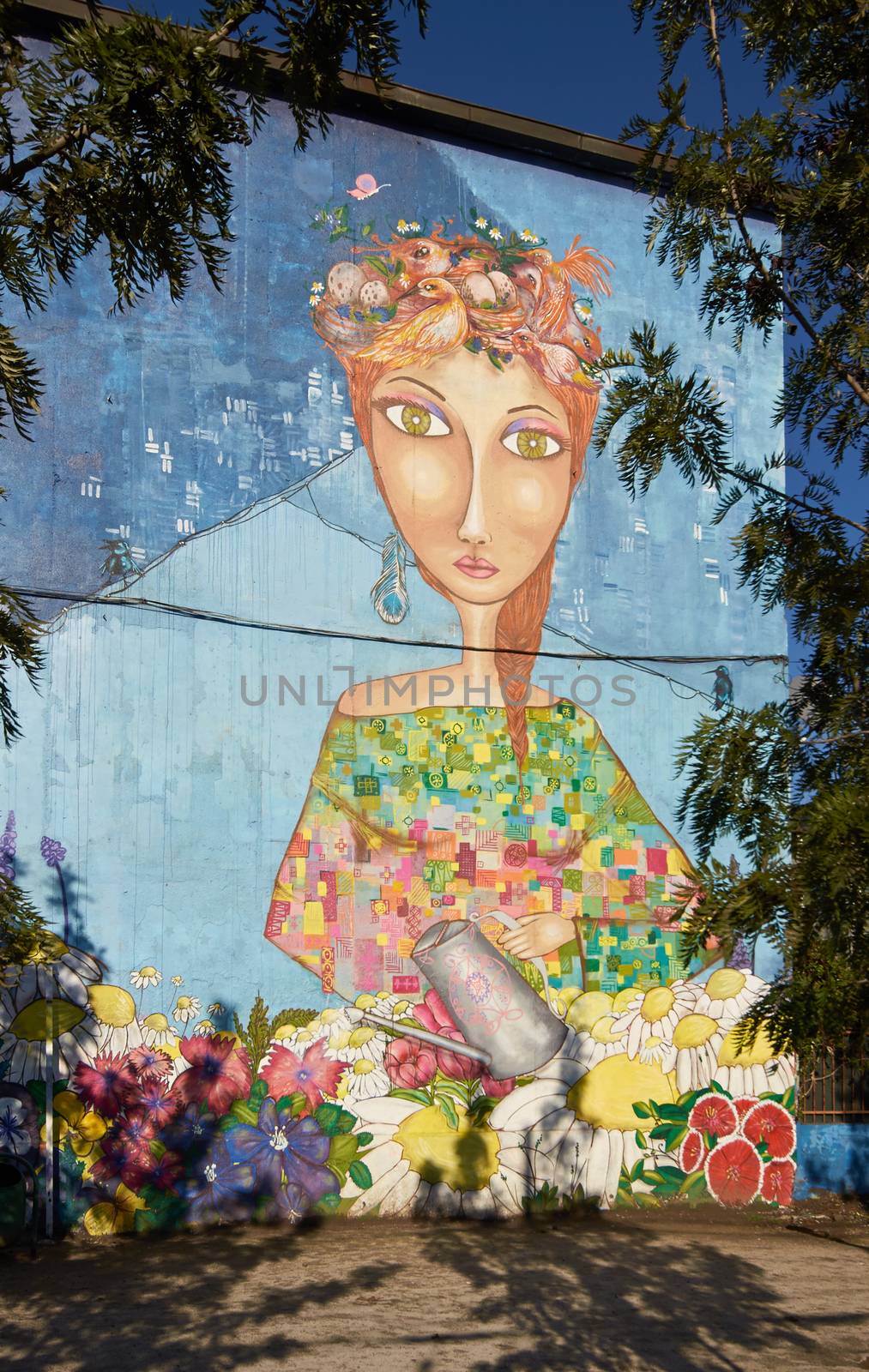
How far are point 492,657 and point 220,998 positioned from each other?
3173 mm

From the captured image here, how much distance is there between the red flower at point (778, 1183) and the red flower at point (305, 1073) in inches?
136

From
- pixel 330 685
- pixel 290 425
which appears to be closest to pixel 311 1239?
pixel 330 685

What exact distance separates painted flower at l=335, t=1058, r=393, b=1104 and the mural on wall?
0.10ft

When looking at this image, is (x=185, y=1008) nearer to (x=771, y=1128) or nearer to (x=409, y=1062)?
(x=409, y=1062)

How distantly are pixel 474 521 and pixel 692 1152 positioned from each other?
501 cm

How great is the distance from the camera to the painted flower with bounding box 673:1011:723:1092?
31.7 feet

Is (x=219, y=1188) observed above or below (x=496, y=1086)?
below

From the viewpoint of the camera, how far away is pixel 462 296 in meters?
9.98

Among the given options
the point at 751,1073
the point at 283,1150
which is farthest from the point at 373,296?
the point at 751,1073

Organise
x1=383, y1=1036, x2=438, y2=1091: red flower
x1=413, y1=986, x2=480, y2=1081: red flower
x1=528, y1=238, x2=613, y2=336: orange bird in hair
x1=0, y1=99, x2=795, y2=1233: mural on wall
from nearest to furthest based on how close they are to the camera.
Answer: x1=0, y1=99, x2=795, y2=1233: mural on wall → x1=383, y1=1036, x2=438, y2=1091: red flower → x1=413, y1=986, x2=480, y2=1081: red flower → x1=528, y1=238, x2=613, y2=336: orange bird in hair

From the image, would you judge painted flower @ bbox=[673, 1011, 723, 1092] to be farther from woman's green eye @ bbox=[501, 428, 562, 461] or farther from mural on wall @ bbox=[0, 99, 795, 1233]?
woman's green eye @ bbox=[501, 428, 562, 461]

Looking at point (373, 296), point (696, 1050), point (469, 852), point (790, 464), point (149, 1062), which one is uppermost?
point (373, 296)

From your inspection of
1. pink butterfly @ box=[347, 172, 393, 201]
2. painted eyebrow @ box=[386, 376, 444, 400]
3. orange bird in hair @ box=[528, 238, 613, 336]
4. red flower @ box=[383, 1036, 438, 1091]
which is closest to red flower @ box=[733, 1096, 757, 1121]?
red flower @ box=[383, 1036, 438, 1091]

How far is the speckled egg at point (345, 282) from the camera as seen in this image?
31.4 ft
